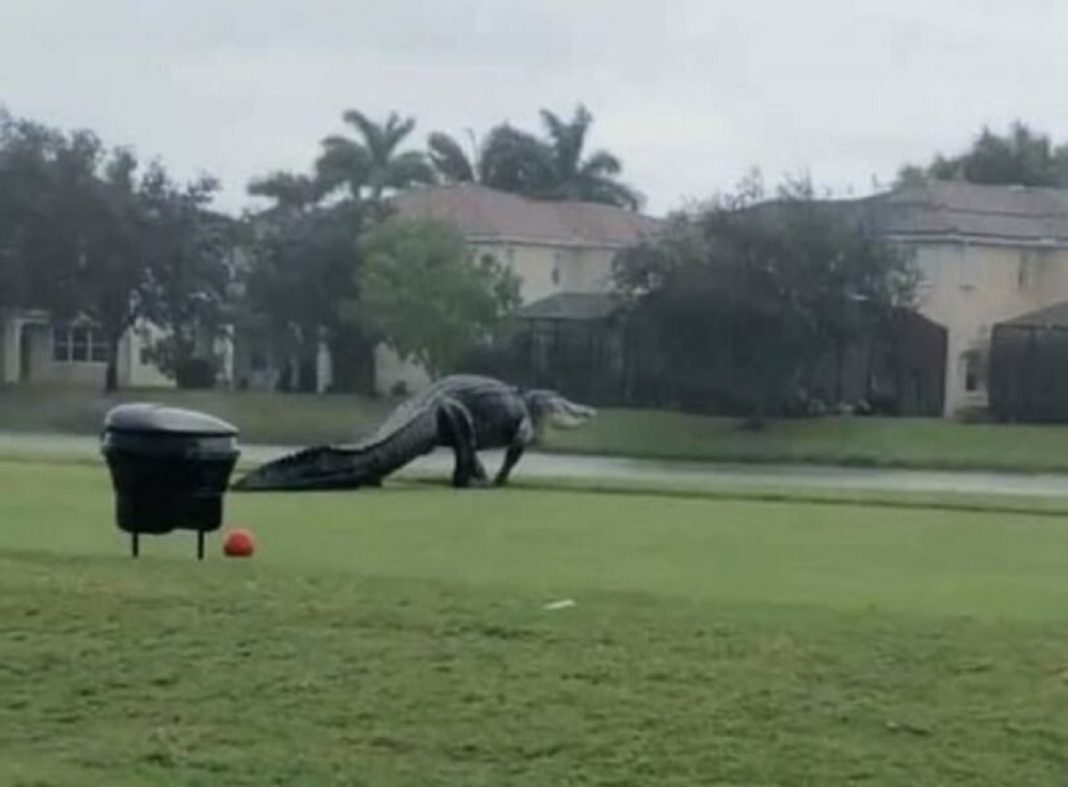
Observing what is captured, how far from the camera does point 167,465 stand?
11.9m

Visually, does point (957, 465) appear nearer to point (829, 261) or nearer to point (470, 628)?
point (829, 261)

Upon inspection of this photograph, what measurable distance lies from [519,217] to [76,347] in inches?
561

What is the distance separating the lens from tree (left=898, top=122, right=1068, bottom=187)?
83.9 metres

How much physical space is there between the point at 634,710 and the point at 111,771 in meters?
1.71

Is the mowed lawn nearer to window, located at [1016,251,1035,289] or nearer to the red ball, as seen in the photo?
the red ball

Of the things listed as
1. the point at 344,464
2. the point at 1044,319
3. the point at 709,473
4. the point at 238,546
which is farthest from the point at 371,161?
the point at 238,546

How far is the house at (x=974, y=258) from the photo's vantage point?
59188 millimetres

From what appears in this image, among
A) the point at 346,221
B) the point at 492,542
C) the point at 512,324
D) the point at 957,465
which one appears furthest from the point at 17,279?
the point at 492,542

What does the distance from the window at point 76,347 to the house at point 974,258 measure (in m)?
24.1

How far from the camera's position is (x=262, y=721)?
24.7 feet

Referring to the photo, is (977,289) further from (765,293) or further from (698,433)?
(698,433)

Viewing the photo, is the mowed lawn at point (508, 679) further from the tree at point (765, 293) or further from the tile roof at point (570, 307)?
the tile roof at point (570, 307)

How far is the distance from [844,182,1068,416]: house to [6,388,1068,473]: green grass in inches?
280

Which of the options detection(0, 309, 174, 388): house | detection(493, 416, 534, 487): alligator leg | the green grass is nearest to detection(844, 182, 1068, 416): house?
the green grass
